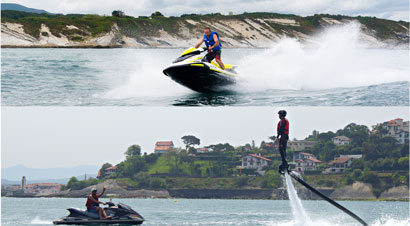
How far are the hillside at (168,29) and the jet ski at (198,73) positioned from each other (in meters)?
51.6

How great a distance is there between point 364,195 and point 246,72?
2329 inches

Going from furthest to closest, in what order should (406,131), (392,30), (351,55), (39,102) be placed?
1. (406,131)
2. (392,30)
3. (351,55)
4. (39,102)

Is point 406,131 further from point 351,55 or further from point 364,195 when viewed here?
point 351,55

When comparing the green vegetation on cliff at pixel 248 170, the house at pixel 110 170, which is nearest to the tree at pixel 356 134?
the green vegetation on cliff at pixel 248 170

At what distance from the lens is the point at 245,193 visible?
75.9 m

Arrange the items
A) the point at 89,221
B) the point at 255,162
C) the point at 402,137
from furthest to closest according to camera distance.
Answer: the point at 402,137 → the point at 255,162 → the point at 89,221

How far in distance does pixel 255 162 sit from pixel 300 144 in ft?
25.0

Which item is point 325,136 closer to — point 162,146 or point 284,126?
point 162,146

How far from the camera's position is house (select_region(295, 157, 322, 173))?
244 ft

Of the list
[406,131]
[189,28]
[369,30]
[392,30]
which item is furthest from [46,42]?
[406,131]

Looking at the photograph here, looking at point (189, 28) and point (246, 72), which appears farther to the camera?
point (189, 28)

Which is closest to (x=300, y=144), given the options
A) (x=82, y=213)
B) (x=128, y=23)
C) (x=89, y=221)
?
(x=128, y=23)

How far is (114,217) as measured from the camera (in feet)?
56.8

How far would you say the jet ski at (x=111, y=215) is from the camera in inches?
665
